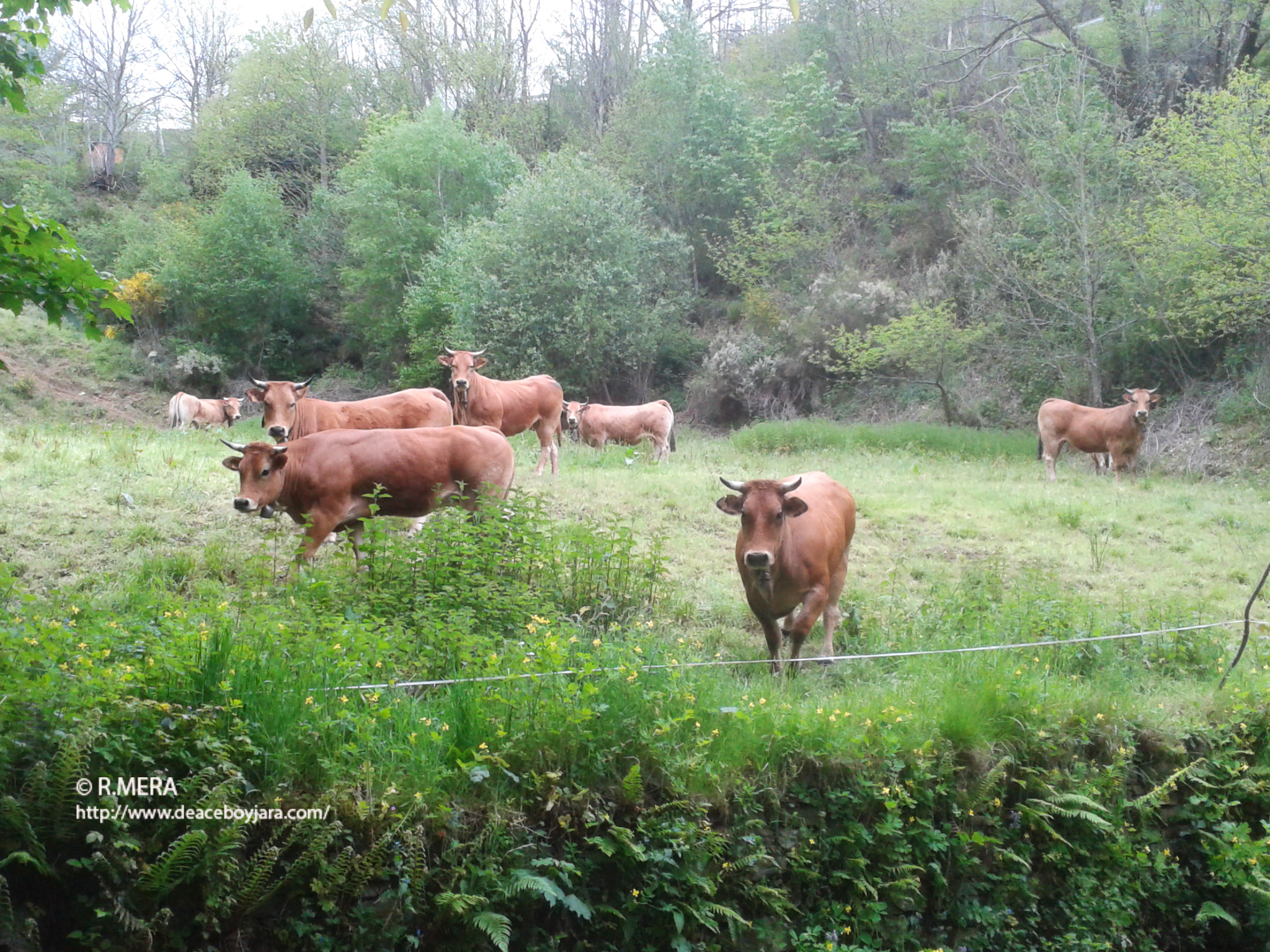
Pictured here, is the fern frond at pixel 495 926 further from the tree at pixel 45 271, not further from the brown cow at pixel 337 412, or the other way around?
the brown cow at pixel 337 412

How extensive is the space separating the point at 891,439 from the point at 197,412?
61.8 feet

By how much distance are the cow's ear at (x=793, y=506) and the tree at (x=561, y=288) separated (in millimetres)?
24343

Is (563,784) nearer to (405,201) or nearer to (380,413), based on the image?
(380,413)

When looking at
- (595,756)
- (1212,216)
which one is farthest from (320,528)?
(1212,216)

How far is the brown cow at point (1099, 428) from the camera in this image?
19344 millimetres

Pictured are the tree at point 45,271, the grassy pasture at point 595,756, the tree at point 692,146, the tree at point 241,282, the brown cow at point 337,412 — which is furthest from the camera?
the tree at point 241,282

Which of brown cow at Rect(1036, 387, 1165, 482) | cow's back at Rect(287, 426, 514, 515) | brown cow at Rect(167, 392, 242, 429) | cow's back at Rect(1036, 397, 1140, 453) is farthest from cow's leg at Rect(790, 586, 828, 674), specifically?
brown cow at Rect(167, 392, 242, 429)

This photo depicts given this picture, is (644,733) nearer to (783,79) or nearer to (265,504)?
(265,504)

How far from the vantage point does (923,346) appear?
26562mm

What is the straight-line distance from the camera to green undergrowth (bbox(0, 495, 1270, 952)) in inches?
168

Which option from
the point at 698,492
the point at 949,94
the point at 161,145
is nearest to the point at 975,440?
the point at 698,492

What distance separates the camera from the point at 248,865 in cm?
434

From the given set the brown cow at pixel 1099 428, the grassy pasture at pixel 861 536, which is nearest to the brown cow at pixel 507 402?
the grassy pasture at pixel 861 536

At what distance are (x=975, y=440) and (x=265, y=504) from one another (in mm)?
17853
